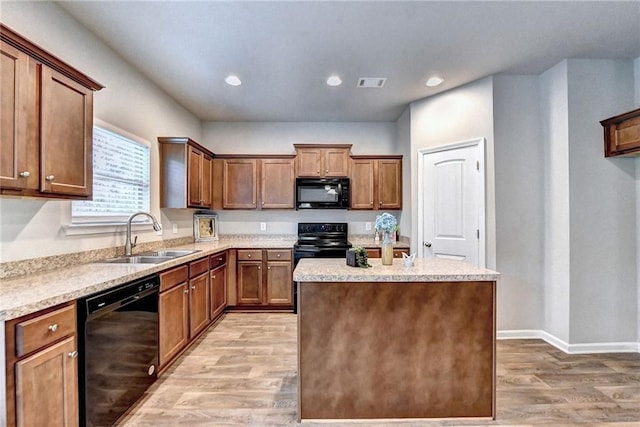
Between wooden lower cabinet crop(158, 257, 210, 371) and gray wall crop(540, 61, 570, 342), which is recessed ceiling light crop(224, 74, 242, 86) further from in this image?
gray wall crop(540, 61, 570, 342)

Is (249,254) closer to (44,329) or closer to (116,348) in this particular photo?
(116,348)

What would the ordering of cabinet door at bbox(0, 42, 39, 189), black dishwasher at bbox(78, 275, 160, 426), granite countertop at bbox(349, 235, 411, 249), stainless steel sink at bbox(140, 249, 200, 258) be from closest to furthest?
1. cabinet door at bbox(0, 42, 39, 189)
2. black dishwasher at bbox(78, 275, 160, 426)
3. stainless steel sink at bbox(140, 249, 200, 258)
4. granite countertop at bbox(349, 235, 411, 249)

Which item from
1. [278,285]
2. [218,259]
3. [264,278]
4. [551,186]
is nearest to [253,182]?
[218,259]

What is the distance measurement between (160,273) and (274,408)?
1320 mm

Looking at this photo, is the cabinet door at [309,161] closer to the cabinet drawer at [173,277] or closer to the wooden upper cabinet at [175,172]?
the wooden upper cabinet at [175,172]

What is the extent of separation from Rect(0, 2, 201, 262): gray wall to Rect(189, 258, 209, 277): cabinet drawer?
1.93 ft

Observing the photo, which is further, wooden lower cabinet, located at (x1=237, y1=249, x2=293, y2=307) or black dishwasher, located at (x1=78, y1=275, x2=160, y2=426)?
wooden lower cabinet, located at (x1=237, y1=249, x2=293, y2=307)

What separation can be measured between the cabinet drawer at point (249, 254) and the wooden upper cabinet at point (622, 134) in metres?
3.98

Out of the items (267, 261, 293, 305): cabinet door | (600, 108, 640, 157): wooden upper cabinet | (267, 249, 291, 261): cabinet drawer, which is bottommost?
(267, 261, 293, 305): cabinet door

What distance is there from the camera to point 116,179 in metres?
2.79

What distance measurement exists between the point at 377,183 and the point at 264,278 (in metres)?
2.15

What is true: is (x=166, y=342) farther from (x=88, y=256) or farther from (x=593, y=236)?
(x=593, y=236)

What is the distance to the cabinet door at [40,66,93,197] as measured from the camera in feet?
5.41

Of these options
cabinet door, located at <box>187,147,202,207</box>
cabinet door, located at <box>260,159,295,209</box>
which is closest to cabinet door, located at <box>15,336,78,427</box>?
cabinet door, located at <box>187,147,202,207</box>
